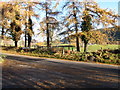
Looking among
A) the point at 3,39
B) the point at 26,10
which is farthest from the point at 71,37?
the point at 3,39

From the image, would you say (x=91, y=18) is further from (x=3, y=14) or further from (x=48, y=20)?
(x=3, y=14)

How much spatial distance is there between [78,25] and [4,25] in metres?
18.5

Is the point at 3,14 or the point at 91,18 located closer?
the point at 91,18

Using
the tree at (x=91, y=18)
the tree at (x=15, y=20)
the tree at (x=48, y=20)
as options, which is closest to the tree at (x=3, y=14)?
the tree at (x=15, y=20)

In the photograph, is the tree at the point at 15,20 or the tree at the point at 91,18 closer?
the tree at the point at 91,18

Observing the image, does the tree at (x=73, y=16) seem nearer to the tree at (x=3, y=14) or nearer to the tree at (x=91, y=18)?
the tree at (x=91, y=18)

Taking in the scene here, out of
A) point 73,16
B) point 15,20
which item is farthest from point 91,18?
point 15,20

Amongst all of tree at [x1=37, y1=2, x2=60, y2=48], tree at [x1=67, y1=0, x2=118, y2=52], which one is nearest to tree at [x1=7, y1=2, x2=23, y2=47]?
tree at [x1=37, y1=2, x2=60, y2=48]

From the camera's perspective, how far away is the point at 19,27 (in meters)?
30.9

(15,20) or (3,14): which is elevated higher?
(3,14)

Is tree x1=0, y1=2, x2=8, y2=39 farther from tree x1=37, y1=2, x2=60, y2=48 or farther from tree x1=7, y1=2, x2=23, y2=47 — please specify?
tree x1=37, y1=2, x2=60, y2=48

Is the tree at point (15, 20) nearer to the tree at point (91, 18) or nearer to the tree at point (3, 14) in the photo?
the tree at point (3, 14)

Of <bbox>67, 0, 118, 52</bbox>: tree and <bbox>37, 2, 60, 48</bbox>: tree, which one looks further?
<bbox>37, 2, 60, 48</bbox>: tree

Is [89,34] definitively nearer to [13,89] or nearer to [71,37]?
[71,37]
